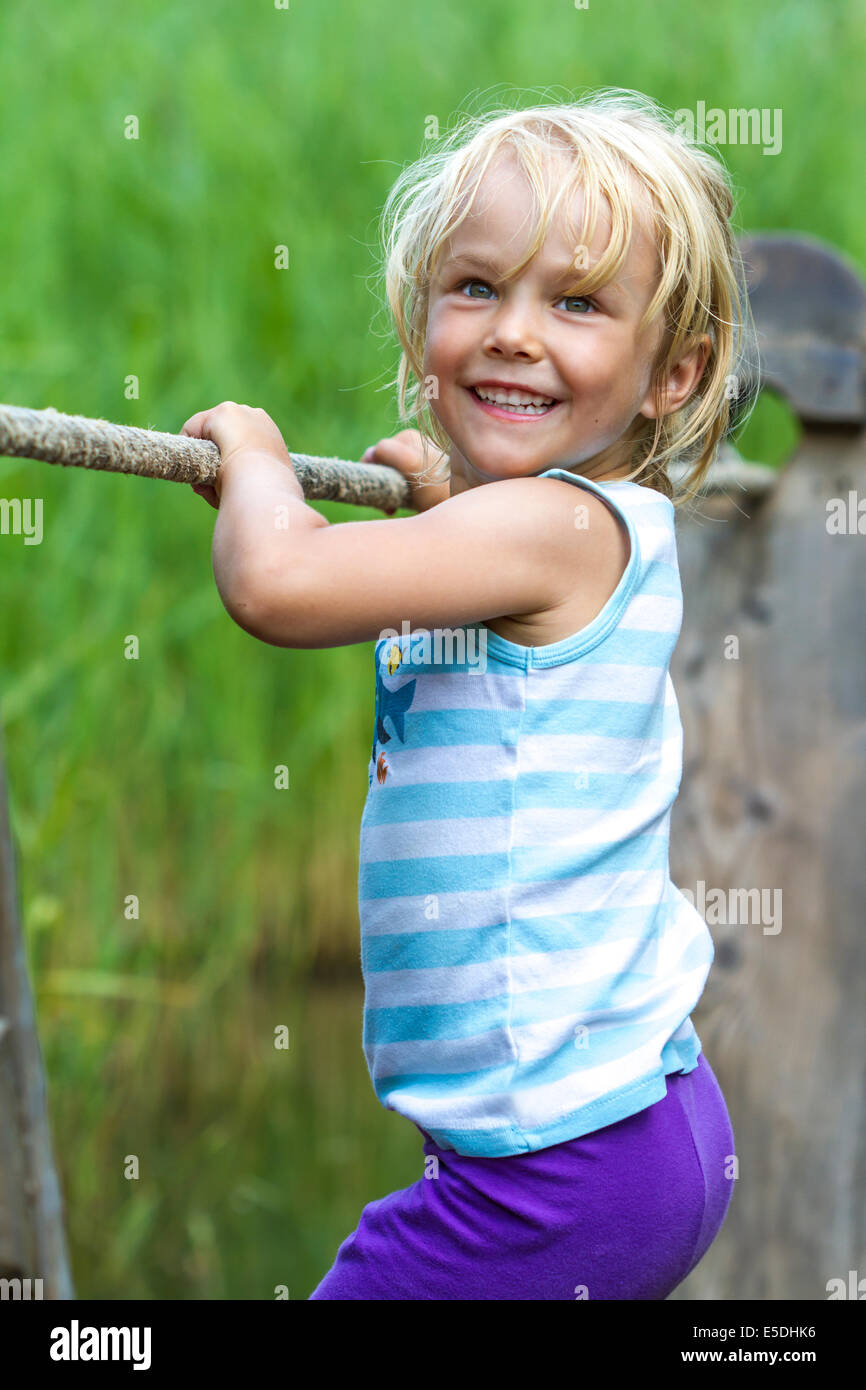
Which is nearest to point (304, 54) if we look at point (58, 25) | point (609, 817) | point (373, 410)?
point (58, 25)

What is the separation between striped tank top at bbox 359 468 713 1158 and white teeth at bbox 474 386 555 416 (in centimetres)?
5

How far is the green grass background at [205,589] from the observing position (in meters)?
2.26

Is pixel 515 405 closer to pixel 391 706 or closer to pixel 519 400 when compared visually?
pixel 519 400

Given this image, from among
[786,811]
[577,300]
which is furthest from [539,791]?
[786,811]

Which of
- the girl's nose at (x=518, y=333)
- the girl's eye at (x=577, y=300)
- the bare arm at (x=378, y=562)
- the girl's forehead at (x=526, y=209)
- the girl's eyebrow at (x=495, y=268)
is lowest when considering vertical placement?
the bare arm at (x=378, y=562)

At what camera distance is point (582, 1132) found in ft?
2.89

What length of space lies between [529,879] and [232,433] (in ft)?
1.00

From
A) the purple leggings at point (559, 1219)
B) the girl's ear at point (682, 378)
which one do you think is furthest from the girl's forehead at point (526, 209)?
the purple leggings at point (559, 1219)

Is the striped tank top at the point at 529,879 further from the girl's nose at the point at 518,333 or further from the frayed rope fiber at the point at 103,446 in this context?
the frayed rope fiber at the point at 103,446

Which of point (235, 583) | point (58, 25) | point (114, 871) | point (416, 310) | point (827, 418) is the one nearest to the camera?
point (235, 583)

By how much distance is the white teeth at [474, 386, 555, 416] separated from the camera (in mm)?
916

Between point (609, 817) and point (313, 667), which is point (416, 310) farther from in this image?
point (313, 667)

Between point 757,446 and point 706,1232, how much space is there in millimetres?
2133

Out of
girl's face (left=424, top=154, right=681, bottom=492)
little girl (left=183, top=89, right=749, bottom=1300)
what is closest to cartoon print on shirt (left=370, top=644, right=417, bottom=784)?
little girl (left=183, top=89, right=749, bottom=1300)
